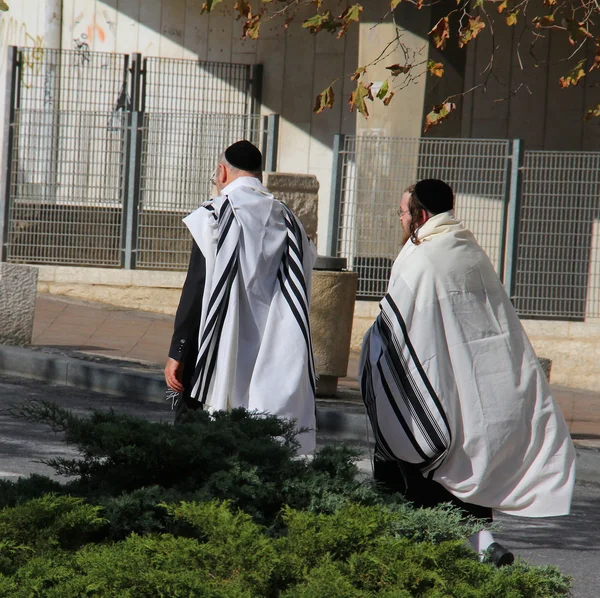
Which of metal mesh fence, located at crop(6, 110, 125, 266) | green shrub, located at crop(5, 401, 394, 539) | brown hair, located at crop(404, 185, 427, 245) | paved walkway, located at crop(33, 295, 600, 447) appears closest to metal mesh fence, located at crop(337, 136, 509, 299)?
paved walkway, located at crop(33, 295, 600, 447)

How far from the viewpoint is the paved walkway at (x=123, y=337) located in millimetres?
10192

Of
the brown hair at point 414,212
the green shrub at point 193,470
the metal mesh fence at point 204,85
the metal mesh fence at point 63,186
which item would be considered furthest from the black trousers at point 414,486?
the metal mesh fence at point 204,85

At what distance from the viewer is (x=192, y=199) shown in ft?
46.5

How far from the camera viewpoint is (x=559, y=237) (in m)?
12.2

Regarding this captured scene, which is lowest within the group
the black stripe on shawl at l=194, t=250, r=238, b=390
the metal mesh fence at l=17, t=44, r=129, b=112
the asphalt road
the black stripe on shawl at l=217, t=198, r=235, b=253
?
the asphalt road

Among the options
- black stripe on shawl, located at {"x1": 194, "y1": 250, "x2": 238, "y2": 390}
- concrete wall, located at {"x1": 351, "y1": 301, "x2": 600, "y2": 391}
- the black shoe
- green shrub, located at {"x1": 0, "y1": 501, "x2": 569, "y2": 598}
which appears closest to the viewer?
green shrub, located at {"x1": 0, "y1": 501, "x2": 569, "y2": 598}

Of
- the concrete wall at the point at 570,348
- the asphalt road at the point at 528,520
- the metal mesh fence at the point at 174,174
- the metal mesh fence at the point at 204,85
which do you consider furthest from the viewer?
the metal mesh fence at the point at 204,85

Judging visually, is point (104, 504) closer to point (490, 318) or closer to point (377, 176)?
point (490, 318)

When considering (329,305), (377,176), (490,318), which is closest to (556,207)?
(377,176)

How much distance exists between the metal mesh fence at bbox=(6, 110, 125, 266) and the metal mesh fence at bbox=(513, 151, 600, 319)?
205 inches

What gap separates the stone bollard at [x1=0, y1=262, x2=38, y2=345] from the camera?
1063 centimetres

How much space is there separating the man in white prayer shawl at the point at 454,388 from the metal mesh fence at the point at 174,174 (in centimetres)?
933

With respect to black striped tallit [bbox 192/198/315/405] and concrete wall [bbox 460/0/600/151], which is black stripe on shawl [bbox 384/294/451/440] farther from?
concrete wall [bbox 460/0/600/151]

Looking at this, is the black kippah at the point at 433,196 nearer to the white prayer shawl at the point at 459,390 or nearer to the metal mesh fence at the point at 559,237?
the white prayer shawl at the point at 459,390
